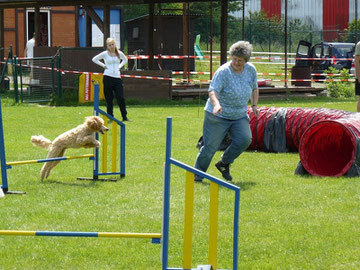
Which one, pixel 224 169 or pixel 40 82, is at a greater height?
pixel 40 82

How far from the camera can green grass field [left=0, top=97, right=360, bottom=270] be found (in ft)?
20.0

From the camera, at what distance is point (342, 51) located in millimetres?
34969

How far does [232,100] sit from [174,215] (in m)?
1.81

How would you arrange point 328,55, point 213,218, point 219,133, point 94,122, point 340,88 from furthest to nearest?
point 328,55, point 340,88, point 94,122, point 219,133, point 213,218

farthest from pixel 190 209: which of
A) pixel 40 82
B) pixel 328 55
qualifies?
pixel 328 55

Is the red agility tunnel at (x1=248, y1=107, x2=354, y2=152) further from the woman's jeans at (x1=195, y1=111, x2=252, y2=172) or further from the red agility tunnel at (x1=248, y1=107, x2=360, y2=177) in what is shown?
the woman's jeans at (x1=195, y1=111, x2=252, y2=172)

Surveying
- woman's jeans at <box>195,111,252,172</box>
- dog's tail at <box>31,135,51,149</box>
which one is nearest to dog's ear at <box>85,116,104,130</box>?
dog's tail at <box>31,135,51,149</box>

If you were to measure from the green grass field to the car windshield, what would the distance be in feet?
77.5

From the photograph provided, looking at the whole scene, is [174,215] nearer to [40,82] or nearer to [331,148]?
[331,148]

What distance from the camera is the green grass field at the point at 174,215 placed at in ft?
20.0

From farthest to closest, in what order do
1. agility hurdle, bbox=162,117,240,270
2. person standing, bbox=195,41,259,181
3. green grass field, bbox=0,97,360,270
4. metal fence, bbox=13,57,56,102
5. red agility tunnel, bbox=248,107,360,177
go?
metal fence, bbox=13,57,56,102 < red agility tunnel, bbox=248,107,360,177 < person standing, bbox=195,41,259,181 < green grass field, bbox=0,97,360,270 < agility hurdle, bbox=162,117,240,270

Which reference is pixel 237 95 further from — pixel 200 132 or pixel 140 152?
pixel 200 132

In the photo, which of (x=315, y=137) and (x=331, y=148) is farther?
(x=331, y=148)

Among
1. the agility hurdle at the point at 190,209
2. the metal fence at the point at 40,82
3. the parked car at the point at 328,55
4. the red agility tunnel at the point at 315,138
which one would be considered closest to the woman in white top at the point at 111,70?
the red agility tunnel at the point at 315,138
